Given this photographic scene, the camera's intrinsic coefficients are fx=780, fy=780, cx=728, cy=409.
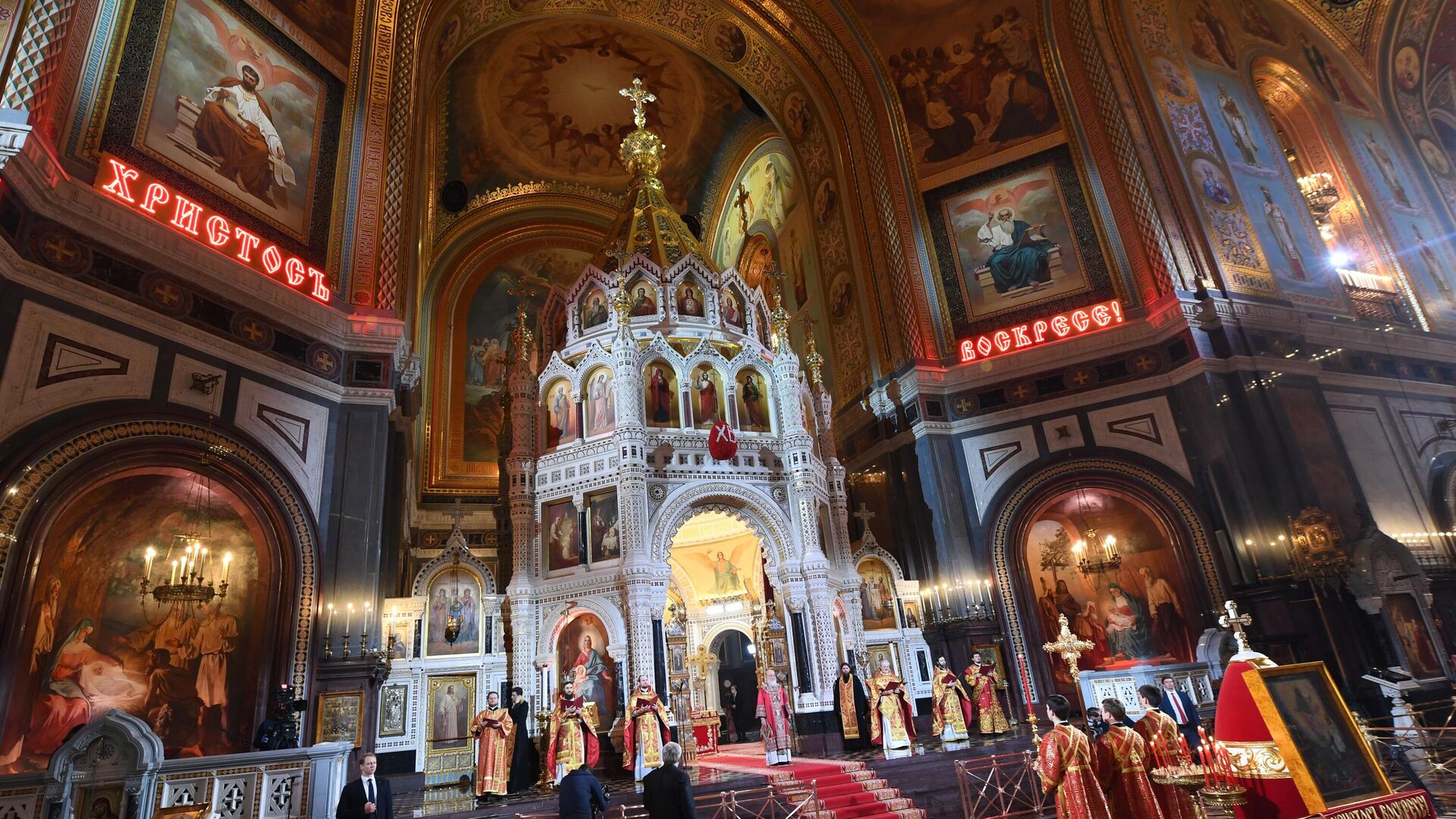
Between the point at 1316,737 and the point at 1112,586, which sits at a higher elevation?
the point at 1112,586

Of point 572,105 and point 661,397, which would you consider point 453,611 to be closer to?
point 661,397

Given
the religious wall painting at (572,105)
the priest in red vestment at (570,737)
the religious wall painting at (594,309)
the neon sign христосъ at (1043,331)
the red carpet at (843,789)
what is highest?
the religious wall painting at (572,105)

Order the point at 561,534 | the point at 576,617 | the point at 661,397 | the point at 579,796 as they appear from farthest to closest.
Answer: the point at 661,397
the point at 561,534
the point at 576,617
the point at 579,796

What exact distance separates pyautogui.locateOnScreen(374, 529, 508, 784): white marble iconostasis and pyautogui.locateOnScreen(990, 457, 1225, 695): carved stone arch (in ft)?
33.8

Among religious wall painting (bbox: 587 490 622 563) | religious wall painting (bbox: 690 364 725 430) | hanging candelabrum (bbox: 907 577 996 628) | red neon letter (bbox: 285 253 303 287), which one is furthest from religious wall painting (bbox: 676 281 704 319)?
hanging candelabrum (bbox: 907 577 996 628)

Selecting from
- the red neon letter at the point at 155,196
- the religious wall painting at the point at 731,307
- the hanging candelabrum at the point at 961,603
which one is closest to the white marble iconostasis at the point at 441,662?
the red neon letter at the point at 155,196

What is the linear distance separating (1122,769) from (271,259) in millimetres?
13788

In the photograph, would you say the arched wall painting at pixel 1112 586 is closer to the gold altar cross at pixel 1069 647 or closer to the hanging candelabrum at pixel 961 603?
the hanging candelabrum at pixel 961 603

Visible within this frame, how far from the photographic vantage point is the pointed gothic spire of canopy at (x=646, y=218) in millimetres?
18891

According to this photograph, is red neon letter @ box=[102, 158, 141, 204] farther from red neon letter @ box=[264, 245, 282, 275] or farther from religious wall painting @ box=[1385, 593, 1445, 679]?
religious wall painting @ box=[1385, 593, 1445, 679]

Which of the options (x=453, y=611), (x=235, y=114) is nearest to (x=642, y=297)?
(x=453, y=611)

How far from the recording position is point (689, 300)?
18062 millimetres

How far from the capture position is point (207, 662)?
10.8 metres

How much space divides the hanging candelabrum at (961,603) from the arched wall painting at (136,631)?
12.2m
